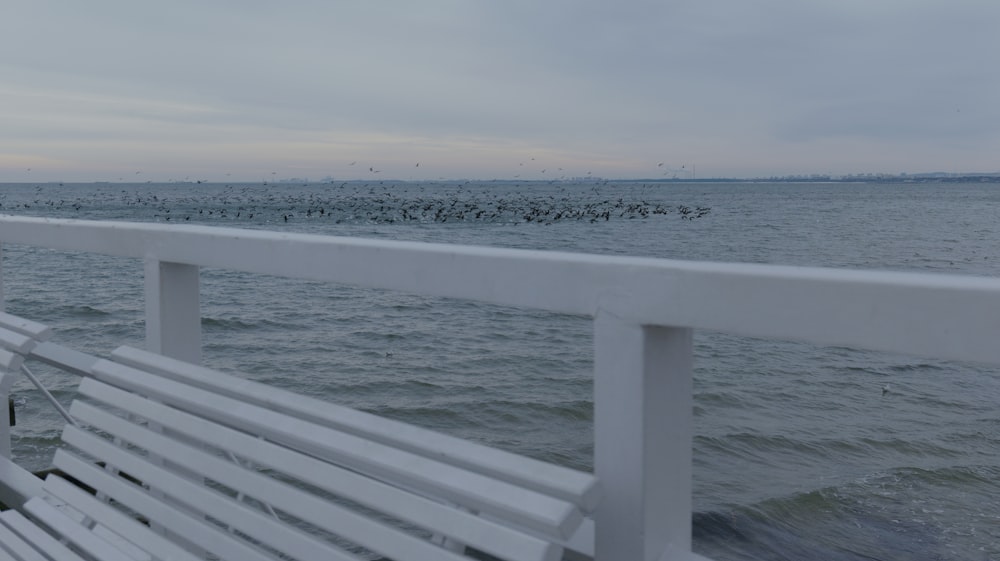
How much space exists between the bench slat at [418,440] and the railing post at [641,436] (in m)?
0.08

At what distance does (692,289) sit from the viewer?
3.95ft

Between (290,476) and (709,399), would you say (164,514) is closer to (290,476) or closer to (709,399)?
(290,476)

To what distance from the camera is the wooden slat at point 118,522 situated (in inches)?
74.5

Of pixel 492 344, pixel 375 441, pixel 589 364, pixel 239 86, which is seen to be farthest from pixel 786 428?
pixel 239 86

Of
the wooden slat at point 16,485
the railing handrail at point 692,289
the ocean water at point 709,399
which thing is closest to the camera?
the railing handrail at point 692,289

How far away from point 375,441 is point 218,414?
493 millimetres

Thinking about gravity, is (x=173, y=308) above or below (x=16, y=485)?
above

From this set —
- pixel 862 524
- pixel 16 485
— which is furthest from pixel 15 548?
pixel 862 524

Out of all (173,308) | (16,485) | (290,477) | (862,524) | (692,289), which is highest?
(692,289)

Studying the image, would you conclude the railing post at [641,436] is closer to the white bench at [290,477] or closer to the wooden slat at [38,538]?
the white bench at [290,477]

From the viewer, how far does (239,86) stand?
3275 cm

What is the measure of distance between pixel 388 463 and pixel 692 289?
21.6 inches

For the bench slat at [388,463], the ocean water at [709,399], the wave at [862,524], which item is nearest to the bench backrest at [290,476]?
the bench slat at [388,463]

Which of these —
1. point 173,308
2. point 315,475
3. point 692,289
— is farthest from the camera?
point 173,308
